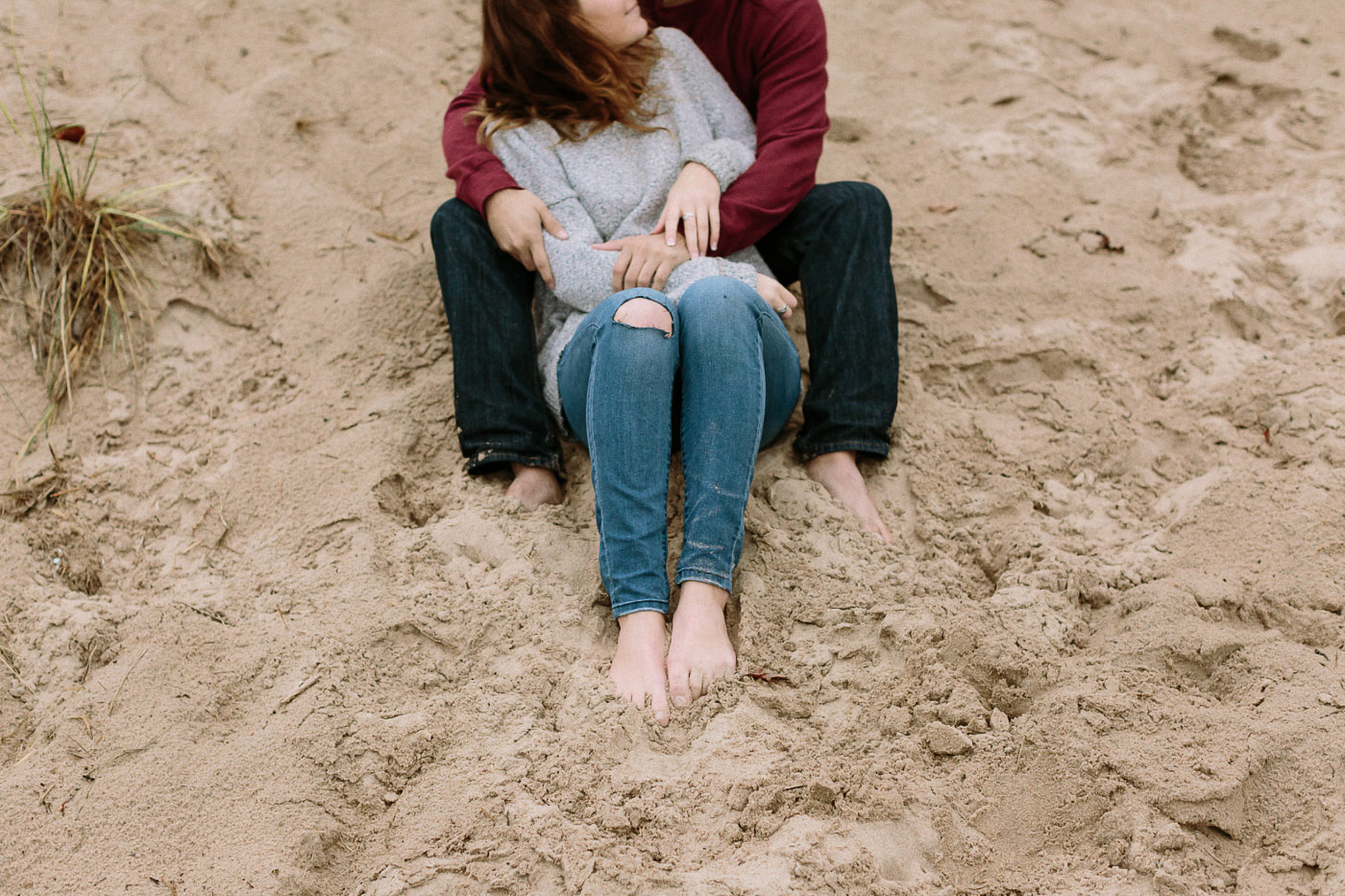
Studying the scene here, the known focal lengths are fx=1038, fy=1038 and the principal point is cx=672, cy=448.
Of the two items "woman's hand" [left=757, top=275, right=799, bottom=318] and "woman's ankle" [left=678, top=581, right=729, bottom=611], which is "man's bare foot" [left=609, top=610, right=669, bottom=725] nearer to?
"woman's ankle" [left=678, top=581, right=729, bottom=611]

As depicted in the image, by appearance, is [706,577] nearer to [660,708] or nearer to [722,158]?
[660,708]

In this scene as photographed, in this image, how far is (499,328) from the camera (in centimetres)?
200

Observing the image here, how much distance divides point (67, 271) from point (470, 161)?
2.99 feet

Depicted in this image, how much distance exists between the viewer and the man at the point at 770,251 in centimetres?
197

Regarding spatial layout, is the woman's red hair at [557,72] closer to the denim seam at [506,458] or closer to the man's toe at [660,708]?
the denim seam at [506,458]

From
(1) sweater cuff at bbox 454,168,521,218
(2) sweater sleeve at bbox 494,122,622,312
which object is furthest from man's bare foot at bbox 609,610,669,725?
(1) sweater cuff at bbox 454,168,521,218

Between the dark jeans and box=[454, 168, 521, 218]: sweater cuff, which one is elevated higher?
box=[454, 168, 521, 218]: sweater cuff

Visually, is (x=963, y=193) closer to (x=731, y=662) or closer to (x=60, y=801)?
(x=731, y=662)

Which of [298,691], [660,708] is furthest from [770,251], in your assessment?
[298,691]

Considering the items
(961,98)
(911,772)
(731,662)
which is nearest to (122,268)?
(731,662)

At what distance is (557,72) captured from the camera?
6.55 ft

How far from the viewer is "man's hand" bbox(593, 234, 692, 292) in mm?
1884

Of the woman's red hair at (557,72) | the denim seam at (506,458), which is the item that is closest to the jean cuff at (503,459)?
the denim seam at (506,458)

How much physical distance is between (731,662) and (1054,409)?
92 centimetres
